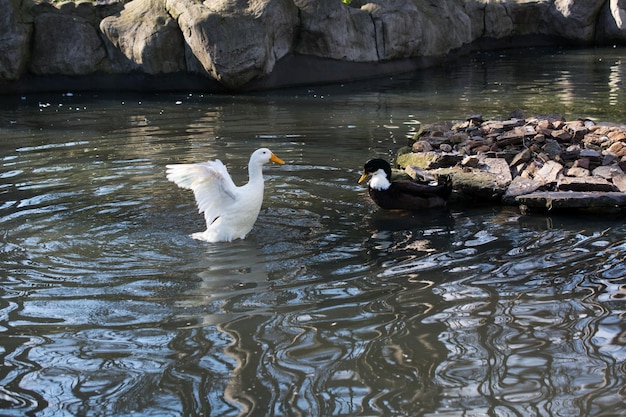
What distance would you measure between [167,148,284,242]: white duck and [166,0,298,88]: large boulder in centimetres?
856

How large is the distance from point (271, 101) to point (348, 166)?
5470 mm

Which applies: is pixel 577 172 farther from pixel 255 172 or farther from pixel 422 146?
pixel 255 172

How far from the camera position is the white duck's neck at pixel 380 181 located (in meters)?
7.43

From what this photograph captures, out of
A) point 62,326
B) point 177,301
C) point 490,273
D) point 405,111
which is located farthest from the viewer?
point 405,111

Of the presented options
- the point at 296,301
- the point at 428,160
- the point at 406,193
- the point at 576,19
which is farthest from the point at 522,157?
the point at 576,19

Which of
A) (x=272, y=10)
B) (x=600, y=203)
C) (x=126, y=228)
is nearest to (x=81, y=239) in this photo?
(x=126, y=228)

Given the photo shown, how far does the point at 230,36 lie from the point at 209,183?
28.7 feet

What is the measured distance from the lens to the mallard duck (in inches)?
292

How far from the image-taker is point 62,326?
476 cm

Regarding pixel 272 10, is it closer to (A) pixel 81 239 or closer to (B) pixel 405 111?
(B) pixel 405 111

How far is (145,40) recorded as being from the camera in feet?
50.7

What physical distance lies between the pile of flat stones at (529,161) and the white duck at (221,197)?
7.32ft

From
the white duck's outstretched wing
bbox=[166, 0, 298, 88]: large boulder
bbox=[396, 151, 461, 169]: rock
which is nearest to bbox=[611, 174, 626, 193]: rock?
bbox=[396, 151, 461, 169]: rock

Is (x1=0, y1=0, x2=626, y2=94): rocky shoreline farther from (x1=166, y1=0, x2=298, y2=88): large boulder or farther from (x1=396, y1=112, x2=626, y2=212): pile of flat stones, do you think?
(x1=396, y1=112, x2=626, y2=212): pile of flat stones
